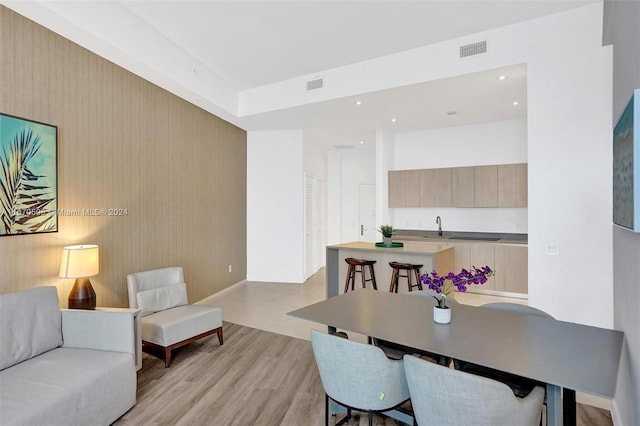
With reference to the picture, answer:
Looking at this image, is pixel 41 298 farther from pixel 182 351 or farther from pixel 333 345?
pixel 333 345

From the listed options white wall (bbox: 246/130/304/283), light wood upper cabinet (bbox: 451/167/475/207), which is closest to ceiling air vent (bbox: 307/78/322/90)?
white wall (bbox: 246/130/304/283)

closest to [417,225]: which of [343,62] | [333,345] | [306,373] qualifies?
[343,62]

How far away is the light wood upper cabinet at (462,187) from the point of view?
5961mm

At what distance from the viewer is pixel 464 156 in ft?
20.7

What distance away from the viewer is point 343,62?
178 inches

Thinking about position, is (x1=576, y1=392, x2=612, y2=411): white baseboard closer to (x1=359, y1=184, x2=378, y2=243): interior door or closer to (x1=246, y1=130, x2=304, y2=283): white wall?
(x1=246, y1=130, x2=304, y2=283): white wall

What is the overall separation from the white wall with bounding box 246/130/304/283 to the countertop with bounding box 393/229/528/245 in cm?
204

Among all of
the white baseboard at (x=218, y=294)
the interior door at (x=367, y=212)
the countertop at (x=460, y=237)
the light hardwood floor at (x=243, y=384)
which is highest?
the interior door at (x=367, y=212)

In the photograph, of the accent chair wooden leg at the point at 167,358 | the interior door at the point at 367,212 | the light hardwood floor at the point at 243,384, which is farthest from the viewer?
the interior door at the point at 367,212

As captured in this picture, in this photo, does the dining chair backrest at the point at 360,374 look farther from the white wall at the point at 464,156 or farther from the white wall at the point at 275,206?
the white wall at the point at 464,156

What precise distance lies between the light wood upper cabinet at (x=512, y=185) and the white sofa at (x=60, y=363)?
18.5 feet

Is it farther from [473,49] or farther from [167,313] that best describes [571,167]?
[167,313]

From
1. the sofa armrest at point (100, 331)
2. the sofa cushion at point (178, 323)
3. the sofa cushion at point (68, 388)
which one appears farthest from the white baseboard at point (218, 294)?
the sofa cushion at point (68, 388)

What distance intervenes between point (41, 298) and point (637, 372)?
3.70 m
